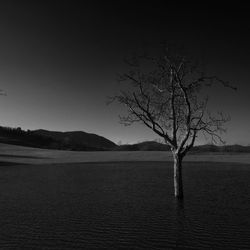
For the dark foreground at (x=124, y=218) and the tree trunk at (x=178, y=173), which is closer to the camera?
the dark foreground at (x=124, y=218)

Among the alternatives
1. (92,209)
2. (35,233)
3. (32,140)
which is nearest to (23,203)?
(92,209)

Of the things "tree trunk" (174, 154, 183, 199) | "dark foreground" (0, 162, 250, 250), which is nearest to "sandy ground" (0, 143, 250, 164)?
"dark foreground" (0, 162, 250, 250)

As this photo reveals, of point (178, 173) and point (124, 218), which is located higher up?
point (178, 173)

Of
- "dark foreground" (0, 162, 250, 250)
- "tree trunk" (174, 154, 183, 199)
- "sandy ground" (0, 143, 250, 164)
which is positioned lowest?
"dark foreground" (0, 162, 250, 250)

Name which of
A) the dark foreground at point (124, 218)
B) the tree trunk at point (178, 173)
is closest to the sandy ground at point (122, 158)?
the dark foreground at point (124, 218)

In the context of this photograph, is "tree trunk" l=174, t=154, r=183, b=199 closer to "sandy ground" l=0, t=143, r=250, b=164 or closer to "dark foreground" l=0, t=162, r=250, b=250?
"dark foreground" l=0, t=162, r=250, b=250

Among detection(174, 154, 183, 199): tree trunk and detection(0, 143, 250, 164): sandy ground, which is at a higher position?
detection(0, 143, 250, 164): sandy ground

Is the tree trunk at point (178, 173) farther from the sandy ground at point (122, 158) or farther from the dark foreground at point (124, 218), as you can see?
the sandy ground at point (122, 158)

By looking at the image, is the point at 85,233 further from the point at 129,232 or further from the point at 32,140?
the point at 32,140

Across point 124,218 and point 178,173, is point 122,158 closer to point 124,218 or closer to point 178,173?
point 178,173

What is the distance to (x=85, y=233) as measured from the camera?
12734mm

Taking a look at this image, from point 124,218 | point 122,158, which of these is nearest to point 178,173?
point 124,218

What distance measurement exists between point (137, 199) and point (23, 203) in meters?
7.17

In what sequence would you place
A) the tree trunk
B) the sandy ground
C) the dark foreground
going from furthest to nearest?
the sandy ground, the tree trunk, the dark foreground
